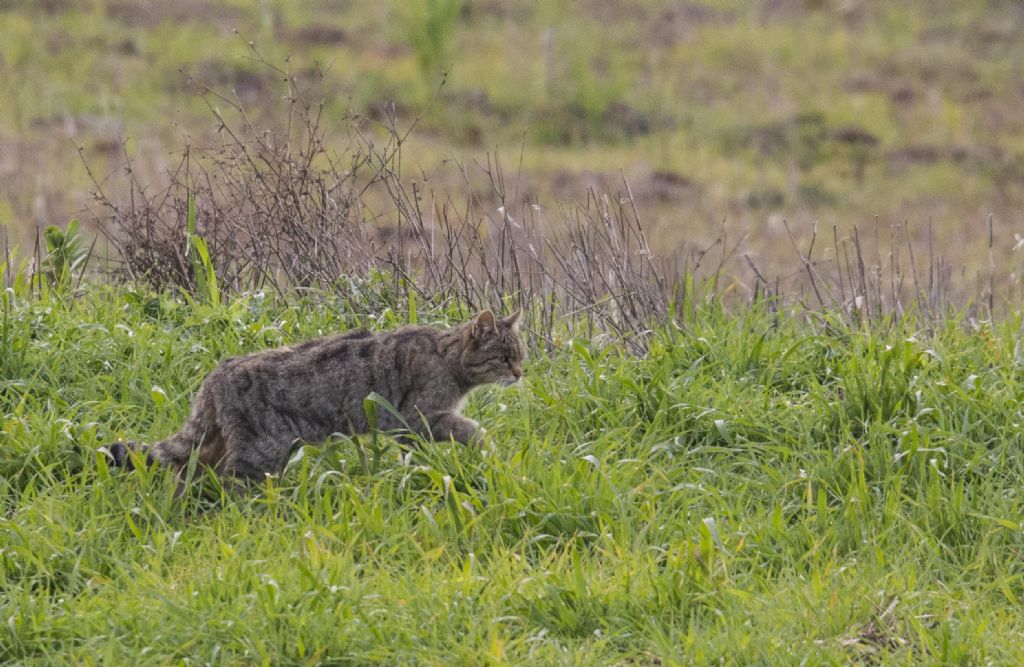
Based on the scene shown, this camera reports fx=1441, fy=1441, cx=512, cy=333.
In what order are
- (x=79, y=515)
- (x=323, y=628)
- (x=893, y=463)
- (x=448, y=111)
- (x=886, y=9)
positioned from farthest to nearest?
(x=886, y=9) < (x=448, y=111) < (x=893, y=463) < (x=79, y=515) < (x=323, y=628)

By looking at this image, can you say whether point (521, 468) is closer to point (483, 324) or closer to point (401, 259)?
point (483, 324)

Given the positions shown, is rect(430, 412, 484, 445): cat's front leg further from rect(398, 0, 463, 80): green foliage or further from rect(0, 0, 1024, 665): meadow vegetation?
rect(398, 0, 463, 80): green foliage

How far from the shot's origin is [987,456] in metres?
6.04

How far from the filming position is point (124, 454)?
5.79 m

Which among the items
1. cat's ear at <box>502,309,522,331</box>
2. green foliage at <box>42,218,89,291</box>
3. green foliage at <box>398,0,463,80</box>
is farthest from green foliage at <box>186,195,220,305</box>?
green foliage at <box>398,0,463,80</box>

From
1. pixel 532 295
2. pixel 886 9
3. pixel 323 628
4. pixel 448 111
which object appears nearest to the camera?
pixel 323 628

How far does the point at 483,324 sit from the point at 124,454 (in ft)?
5.35

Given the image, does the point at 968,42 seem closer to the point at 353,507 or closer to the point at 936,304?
the point at 936,304

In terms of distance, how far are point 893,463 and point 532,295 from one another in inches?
94.9

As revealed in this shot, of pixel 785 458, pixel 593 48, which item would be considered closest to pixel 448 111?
pixel 593 48

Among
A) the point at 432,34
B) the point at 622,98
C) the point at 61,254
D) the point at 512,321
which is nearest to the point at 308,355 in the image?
the point at 512,321

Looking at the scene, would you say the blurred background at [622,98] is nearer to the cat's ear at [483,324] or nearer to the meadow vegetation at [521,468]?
the meadow vegetation at [521,468]

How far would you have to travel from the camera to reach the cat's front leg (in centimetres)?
602

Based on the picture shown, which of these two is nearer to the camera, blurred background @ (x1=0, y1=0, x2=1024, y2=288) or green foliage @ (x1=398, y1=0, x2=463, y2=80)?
blurred background @ (x1=0, y1=0, x2=1024, y2=288)
